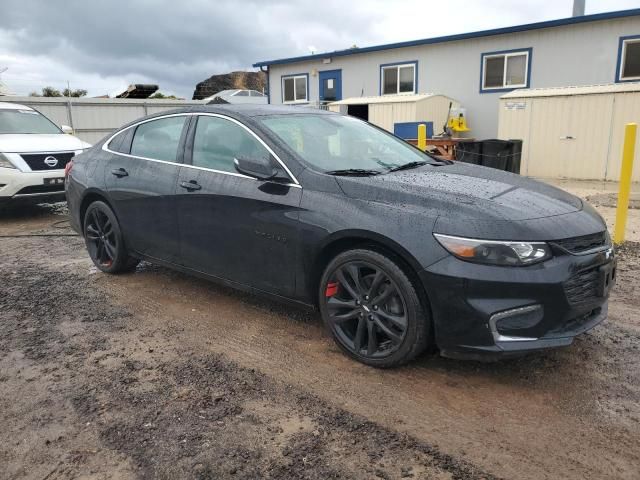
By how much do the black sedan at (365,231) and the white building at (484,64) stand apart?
12.9 metres

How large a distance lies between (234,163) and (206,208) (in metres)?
0.47

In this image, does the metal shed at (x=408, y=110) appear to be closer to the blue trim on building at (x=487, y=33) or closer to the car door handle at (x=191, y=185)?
the blue trim on building at (x=487, y=33)

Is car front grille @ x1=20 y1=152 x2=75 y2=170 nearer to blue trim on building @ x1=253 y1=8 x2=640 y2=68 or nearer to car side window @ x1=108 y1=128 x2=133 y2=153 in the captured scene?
car side window @ x1=108 y1=128 x2=133 y2=153

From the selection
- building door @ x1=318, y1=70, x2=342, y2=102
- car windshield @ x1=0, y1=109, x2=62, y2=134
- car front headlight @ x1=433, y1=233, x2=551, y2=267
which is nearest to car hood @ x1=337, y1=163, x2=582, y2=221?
car front headlight @ x1=433, y1=233, x2=551, y2=267

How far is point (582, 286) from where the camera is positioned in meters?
2.96

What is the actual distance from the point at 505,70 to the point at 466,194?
48.2 feet

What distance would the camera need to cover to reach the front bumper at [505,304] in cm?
282

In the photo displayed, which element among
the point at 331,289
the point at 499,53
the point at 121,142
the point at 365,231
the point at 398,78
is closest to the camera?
the point at 365,231

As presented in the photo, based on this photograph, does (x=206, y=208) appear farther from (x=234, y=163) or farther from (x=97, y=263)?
(x=97, y=263)

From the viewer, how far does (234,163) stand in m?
3.82

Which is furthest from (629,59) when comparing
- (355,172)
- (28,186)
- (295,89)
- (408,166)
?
(28,186)

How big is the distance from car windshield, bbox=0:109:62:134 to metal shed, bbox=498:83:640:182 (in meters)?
10.7

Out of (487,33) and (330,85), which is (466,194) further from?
(330,85)

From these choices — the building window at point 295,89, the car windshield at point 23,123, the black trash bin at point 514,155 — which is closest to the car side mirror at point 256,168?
the car windshield at point 23,123
